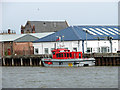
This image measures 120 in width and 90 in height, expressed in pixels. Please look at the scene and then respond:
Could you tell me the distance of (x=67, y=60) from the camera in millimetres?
78938

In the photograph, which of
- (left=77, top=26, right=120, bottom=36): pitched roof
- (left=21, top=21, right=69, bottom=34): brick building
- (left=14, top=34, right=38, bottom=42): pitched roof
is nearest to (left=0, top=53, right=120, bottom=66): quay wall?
(left=77, top=26, right=120, bottom=36): pitched roof

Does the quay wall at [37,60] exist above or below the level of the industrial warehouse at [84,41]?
below

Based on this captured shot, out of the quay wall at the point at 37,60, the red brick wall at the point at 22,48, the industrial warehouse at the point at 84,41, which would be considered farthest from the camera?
the red brick wall at the point at 22,48

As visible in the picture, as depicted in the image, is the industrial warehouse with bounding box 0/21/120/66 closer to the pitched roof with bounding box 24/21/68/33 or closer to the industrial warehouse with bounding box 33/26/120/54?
the industrial warehouse with bounding box 33/26/120/54

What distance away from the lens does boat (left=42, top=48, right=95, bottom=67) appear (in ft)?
258

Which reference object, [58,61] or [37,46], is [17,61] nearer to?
[37,46]

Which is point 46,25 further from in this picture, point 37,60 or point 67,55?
point 67,55

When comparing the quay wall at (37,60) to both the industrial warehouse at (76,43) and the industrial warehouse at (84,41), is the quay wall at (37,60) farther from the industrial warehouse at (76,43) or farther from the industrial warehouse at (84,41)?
the industrial warehouse at (84,41)

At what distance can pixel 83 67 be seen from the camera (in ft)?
254

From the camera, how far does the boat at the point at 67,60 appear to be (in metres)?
78.5

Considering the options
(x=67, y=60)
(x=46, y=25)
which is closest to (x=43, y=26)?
(x=46, y=25)

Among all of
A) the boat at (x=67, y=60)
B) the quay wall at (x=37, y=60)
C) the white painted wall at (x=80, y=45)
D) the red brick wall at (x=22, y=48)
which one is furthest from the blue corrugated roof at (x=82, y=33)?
the boat at (x=67, y=60)

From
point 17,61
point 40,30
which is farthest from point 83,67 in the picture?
point 40,30

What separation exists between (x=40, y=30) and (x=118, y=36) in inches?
2000
